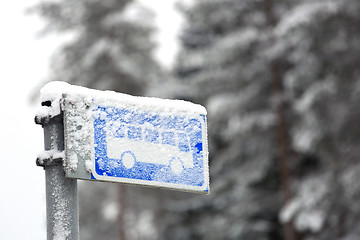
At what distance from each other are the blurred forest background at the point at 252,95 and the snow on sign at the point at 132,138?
1031cm

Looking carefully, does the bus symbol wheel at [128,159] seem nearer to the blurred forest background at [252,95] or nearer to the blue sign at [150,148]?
the blue sign at [150,148]

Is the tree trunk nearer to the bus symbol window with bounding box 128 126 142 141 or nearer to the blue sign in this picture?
the blue sign

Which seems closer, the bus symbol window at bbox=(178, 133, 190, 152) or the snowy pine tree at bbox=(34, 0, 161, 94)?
the bus symbol window at bbox=(178, 133, 190, 152)

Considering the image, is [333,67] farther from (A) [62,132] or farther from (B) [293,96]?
(A) [62,132]

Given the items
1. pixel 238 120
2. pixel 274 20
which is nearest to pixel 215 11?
pixel 274 20

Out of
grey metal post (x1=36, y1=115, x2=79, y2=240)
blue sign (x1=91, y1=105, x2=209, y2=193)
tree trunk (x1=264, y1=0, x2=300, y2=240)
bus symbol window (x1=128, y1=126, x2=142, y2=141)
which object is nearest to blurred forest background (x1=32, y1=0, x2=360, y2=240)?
tree trunk (x1=264, y1=0, x2=300, y2=240)

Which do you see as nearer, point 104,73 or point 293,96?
point 293,96

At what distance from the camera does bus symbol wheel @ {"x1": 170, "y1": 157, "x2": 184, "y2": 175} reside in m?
2.15

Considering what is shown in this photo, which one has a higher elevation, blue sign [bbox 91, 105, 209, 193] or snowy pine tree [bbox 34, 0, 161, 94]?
snowy pine tree [bbox 34, 0, 161, 94]

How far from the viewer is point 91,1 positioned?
56.4 feet

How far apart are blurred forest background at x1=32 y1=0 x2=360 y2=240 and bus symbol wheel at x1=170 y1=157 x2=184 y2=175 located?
1034cm

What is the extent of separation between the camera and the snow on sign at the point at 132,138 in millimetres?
1952

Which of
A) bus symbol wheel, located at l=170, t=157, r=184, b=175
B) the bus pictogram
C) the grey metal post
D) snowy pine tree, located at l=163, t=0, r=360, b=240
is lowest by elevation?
the grey metal post

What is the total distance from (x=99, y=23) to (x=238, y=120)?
5.05 m
